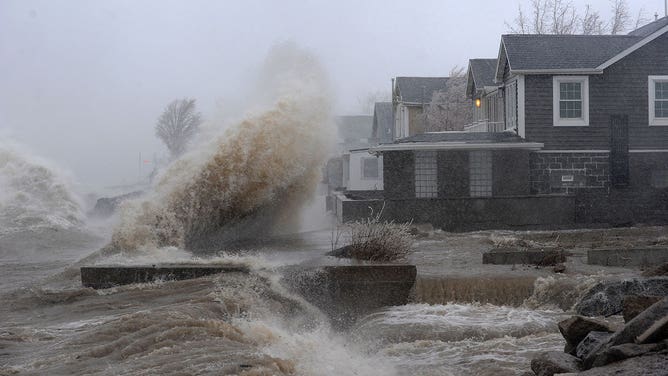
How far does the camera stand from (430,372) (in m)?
8.17

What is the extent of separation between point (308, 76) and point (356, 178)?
62.9 ft

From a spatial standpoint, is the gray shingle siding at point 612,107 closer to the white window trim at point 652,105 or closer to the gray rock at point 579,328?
the white window trim at point 652,105

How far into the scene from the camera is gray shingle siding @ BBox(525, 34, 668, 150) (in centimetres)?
2594

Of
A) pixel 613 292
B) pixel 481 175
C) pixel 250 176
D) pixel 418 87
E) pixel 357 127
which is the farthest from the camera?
pixel 357 127

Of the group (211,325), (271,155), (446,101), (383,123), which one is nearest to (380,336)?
(211,325)

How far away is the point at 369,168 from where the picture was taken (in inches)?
1662

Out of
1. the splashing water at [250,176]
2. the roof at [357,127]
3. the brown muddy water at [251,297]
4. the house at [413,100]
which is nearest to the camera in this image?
the brown muddy water at [251,297]

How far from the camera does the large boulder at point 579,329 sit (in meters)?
7.44

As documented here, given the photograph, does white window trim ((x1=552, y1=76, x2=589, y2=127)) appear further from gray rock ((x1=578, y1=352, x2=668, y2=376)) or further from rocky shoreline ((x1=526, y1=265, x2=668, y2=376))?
gray rock ((x1=578, y1=352, x2=668, y2=376))

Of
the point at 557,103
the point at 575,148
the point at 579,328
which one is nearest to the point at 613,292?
the point at 579,328

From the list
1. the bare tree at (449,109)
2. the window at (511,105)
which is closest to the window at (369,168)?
the bare tree at (449,109)

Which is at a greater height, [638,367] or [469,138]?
[469,138]

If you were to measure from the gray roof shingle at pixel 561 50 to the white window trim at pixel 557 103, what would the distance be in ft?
1.28

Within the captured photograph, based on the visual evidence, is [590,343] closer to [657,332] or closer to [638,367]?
[657,332]
